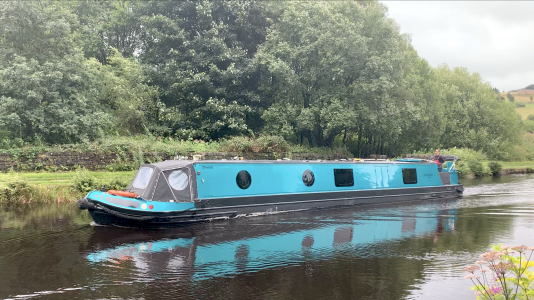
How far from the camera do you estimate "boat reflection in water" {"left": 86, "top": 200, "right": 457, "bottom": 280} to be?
809cm

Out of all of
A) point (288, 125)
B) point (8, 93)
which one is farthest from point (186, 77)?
point (8, 93)

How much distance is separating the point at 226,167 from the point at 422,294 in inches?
288

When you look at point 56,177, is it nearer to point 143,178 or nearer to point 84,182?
point 84,182

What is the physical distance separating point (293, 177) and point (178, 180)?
3.95 metres

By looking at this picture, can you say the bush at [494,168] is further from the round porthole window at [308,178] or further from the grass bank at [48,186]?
the grass bank at [48,186]

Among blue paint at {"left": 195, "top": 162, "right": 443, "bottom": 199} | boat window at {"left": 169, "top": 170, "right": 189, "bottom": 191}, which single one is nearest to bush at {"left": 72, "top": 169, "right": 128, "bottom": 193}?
boat window at {"left": 169, "top": 170, "right": 189, "bottom": 191}

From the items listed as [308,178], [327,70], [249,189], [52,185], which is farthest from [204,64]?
[249,189]

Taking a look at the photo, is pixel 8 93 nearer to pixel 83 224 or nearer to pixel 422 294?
pixel 83 224

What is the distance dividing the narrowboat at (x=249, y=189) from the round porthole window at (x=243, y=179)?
3 centimetres

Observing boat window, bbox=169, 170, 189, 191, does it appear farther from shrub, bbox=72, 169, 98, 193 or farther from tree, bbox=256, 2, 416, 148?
tree, bbox=256, 2, 416, 148

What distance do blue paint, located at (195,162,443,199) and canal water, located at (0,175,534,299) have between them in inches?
34.0

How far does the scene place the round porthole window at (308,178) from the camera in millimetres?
14299

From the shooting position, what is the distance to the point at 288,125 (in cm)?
2488

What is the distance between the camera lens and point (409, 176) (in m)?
17.2
